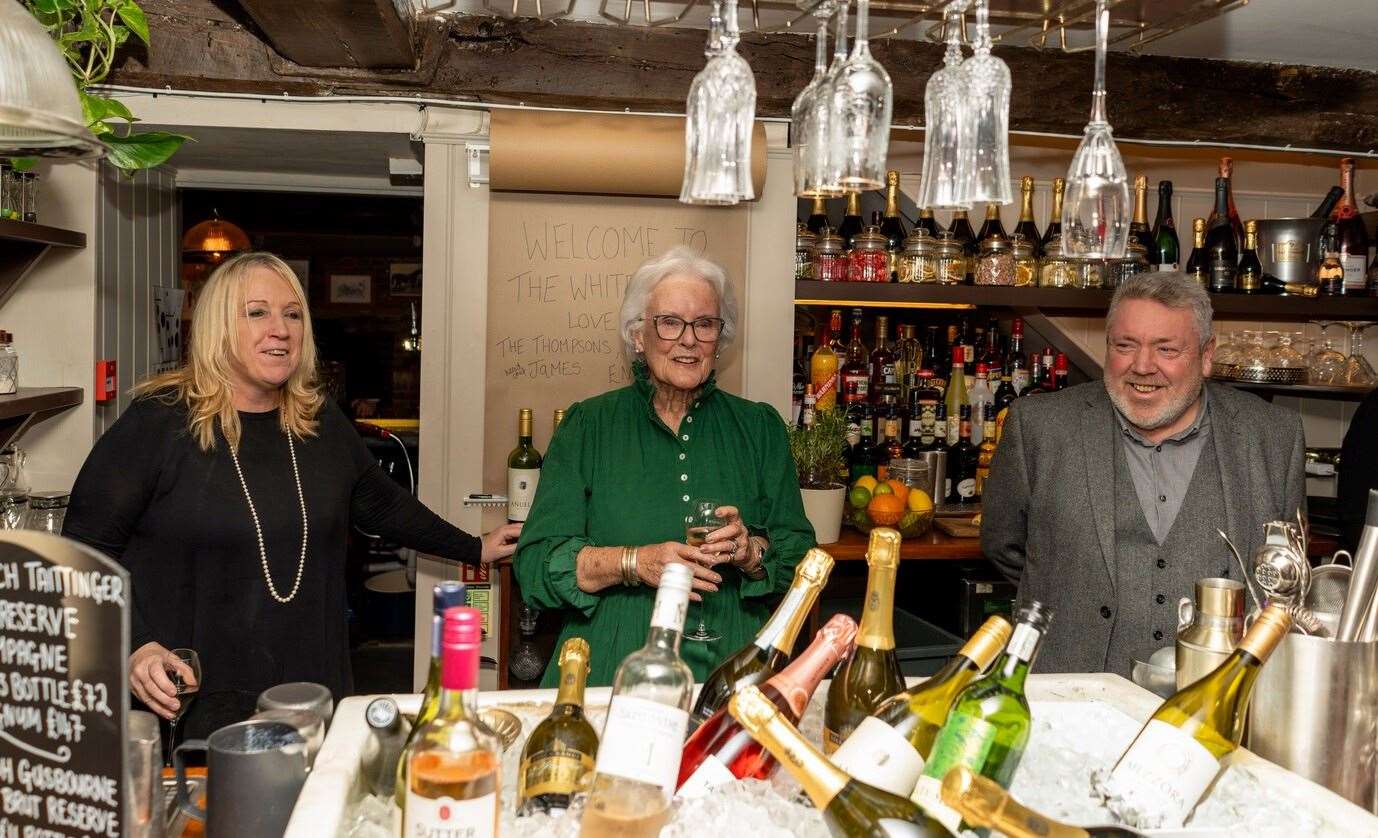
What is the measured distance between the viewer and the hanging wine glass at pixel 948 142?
1.16 meters

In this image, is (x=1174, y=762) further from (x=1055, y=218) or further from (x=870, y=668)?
(x=1055, y=218)

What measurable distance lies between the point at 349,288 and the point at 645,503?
630 cm

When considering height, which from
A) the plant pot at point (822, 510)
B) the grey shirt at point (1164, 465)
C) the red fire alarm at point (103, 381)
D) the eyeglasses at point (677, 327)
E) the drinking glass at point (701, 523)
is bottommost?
the plant pot at point (822, 510)

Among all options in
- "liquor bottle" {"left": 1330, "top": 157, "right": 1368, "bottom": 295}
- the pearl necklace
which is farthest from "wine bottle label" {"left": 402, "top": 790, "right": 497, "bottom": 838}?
"liquor bottle" {"left": 1330, "top": 157, "right": 1368, "bottom": 295}

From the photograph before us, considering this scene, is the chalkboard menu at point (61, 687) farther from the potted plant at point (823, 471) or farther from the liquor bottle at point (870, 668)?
the potted plant at point (823, 471)

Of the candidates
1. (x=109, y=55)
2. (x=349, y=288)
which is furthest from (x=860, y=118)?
(x=349, y=288)

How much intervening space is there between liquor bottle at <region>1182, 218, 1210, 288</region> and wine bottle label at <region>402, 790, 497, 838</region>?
11.4ft

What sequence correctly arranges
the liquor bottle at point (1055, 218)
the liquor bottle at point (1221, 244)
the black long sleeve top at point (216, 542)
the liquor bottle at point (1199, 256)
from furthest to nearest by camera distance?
1. the liquor bottle at point (1199, 256)
2. the liquor bottle at point (1221, 244)
3. the liquor bottle at point (1055, 218)
4. the black long sleeve top at point (216, 542)

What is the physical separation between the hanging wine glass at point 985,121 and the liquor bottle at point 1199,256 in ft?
9.46

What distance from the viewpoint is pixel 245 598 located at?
215cm

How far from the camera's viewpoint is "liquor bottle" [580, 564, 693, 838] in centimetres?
95

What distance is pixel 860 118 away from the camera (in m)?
1.12

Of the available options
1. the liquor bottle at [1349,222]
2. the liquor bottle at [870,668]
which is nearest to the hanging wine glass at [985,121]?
the liquor bottle at [870,668]

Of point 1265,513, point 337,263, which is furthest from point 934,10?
point 337,263
